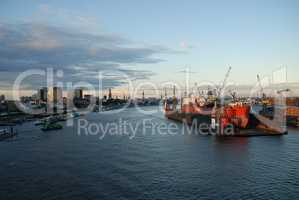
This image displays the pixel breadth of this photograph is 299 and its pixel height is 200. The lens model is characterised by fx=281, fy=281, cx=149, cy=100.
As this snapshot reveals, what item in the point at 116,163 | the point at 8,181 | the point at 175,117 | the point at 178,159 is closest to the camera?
the point at 8,181

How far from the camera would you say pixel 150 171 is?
58.7 feet

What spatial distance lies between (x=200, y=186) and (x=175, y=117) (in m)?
52.5

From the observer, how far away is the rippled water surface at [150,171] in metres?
14.2

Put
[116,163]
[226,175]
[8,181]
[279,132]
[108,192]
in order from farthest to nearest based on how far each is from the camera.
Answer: [279,132]
[116,163]
[226,175]
[8,181]
[108,192]

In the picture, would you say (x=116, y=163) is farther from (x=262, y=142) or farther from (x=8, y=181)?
(x=262, y=142)

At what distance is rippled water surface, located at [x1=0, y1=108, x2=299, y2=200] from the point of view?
14.2 meters

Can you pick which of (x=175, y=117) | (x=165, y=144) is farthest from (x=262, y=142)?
(x=175, y=117)

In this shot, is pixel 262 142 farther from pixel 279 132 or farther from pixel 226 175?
pixel 226 175

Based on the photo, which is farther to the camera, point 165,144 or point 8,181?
point 165,144

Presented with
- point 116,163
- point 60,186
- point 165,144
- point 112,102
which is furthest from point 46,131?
point 112,102

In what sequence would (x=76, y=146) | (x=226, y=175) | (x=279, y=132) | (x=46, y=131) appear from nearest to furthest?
(x=226, y=175) → (x=76, y=146) → (x=279, y=132) → (x=46, y=131)

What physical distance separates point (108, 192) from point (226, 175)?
7436mm

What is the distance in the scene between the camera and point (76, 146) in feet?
90.5

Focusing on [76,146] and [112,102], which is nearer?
[76,146]
